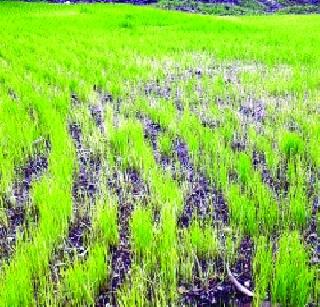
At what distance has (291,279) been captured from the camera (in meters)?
3.01

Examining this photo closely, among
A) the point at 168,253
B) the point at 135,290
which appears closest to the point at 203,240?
the point at 168,253

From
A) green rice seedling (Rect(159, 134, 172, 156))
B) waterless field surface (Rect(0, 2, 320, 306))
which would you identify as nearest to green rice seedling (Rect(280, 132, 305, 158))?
waterless field surface (Rect(0, 2, 320, 306))

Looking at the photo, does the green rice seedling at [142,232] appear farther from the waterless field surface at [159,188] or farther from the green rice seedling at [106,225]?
the green rice seedling at [106,225]

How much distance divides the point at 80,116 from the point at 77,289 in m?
4.64

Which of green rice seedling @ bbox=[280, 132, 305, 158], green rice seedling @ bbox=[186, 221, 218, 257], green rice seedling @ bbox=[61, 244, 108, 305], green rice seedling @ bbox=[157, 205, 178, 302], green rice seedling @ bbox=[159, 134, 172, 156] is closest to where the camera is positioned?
green rice seedling @ bbox=[61, 244, 108, 305]

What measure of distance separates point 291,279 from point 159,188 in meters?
1.87

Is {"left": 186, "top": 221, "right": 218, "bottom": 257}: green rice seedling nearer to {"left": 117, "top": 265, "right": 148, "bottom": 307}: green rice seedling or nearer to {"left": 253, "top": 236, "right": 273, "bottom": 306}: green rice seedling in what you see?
{"left": 253, "top": 236, "right": 273, "bottom": 306}: green rice seedling

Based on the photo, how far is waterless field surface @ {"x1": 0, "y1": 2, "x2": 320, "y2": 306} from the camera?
3174 mm

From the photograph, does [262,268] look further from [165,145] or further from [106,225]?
[165,145]

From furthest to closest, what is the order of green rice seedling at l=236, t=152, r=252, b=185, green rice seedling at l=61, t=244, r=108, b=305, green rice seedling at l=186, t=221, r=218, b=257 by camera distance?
1. green rice seedling at l=236, t=152, r=252, b=185
2. green rice seedling at l=186, t=221, r=218, b=257
3. green rice seedling at l=61, t=244, r=108, b=305

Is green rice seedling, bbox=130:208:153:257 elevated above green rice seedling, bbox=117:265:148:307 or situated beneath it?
elevated above

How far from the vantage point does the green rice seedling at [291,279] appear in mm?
2934

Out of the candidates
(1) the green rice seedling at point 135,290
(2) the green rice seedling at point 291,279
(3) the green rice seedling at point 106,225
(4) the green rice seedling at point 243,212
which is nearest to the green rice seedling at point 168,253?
(1) the green rice seedling at point 135,290

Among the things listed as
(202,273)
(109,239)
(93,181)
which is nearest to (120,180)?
(93,181)
